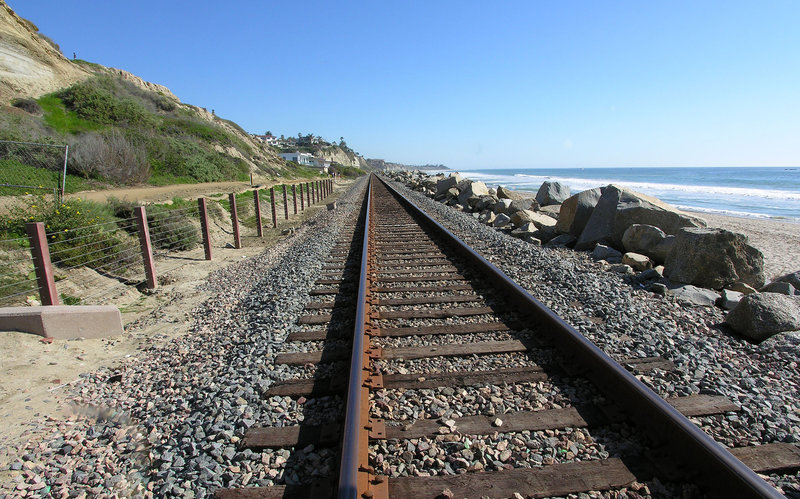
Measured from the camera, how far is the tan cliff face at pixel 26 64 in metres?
24.7

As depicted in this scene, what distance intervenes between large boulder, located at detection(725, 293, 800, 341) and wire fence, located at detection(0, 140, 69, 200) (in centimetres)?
1684

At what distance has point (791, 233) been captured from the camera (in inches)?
590

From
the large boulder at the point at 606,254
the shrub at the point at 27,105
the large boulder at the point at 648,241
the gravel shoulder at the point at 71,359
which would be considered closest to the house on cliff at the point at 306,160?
the shrub at the point at 27,105

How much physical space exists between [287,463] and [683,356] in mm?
3114

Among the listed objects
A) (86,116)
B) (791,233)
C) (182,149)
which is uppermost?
(86,116)

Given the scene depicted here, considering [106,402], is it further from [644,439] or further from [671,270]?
[671,270]

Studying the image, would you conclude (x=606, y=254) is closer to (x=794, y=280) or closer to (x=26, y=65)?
(x=794, y=280)

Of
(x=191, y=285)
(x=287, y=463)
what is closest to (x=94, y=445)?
(x=287, y=463)

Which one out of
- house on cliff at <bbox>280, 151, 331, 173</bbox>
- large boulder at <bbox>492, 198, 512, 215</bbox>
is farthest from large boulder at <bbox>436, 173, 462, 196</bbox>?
house on cliff at <bbox>280, 151, 331, 173</bbox>

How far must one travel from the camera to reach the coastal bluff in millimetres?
Result: 4833

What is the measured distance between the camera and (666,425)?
93.8 inches

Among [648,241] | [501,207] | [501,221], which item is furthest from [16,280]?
[501,207]

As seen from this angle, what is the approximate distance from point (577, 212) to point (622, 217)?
115 cm

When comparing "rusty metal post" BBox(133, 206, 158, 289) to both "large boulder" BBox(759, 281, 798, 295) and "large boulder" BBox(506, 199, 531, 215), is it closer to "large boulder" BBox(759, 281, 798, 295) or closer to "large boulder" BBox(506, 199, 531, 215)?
"large boulder" BBox(759, 281, 798, 295)
